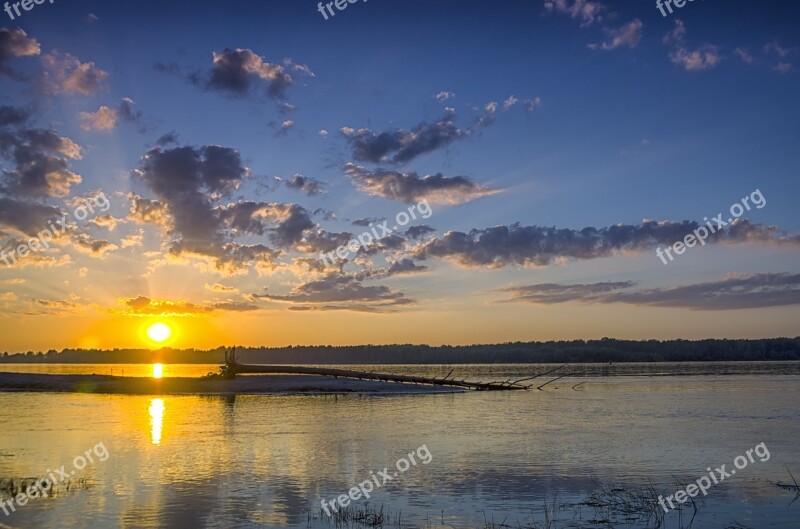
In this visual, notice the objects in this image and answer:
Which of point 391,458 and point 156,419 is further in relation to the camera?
point 156,419

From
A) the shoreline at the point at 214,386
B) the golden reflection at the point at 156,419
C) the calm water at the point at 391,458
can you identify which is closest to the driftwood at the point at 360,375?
the shoreline at the point at 214,386

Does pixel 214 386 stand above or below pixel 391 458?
above

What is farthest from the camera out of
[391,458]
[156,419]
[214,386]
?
[214,386]

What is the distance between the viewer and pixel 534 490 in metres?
22.5

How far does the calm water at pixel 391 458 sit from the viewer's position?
19375 millimetres

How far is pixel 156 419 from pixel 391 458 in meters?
23.1

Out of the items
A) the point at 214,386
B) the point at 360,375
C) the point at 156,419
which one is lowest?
the point at 156,419

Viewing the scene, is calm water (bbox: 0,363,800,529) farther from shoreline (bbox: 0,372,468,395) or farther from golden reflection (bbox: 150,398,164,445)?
shoreline (bbox: 0,372,468,395)

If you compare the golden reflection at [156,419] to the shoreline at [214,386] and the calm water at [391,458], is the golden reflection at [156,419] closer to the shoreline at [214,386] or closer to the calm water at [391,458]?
the calm water at [391,458]

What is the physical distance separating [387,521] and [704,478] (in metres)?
12.5

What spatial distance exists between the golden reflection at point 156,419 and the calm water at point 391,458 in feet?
0.49

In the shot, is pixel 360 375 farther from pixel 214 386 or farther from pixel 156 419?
pixel 156 419

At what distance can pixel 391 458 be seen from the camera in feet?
96.1

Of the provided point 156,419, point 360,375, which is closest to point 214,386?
point 360,375
